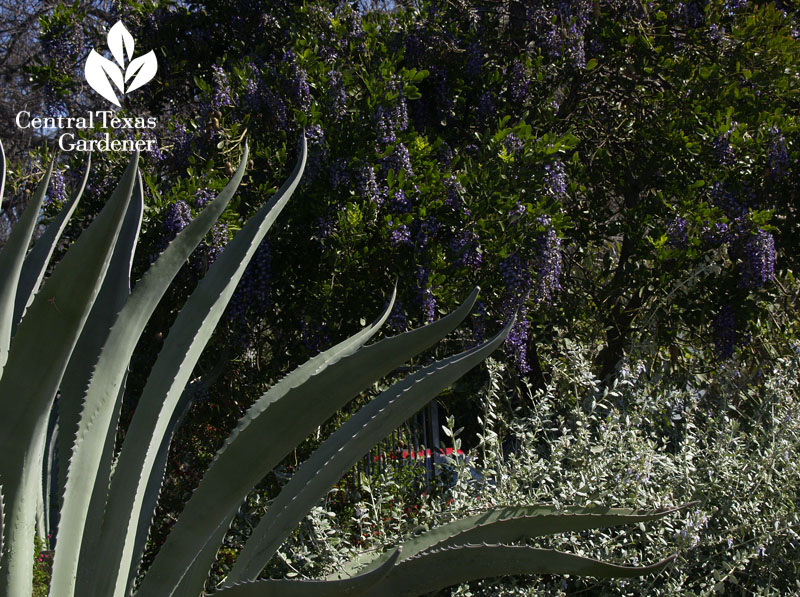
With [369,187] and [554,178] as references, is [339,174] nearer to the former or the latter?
[369,187]

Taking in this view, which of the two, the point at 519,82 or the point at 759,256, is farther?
the point at 519,82

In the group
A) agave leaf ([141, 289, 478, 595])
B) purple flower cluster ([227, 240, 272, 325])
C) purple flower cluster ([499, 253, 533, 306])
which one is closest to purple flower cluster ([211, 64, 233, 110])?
purple flower cluster ([227, 240, 272, 325])

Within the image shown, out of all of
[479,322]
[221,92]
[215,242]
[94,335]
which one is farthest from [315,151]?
[94,335]

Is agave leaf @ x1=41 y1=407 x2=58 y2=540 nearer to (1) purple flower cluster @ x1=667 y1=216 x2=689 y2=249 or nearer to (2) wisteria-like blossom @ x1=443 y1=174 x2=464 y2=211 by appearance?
(2) wisteria-like blossom @ x1=443 y1=174 x2=464 y2=211

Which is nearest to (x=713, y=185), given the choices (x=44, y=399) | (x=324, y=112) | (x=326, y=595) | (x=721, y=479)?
(x=721, y=479)

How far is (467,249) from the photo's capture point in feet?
10.4

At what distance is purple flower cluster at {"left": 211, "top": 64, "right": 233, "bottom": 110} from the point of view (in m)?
3.36

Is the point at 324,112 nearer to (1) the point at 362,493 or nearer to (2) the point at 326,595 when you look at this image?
(1) the point at 362,493

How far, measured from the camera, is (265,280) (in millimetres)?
3178

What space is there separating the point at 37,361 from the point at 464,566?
0.97 meters

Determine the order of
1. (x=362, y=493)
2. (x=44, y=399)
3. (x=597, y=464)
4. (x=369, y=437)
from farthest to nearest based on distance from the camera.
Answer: (x=362, y=493), (x=597, y=464), (x=369, y=437), (x=44, y=399)

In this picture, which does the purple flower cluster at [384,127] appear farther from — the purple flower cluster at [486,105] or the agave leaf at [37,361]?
the agave leaf at [37,361]

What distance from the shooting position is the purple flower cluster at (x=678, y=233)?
338 centimetres

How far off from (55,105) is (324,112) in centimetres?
147
